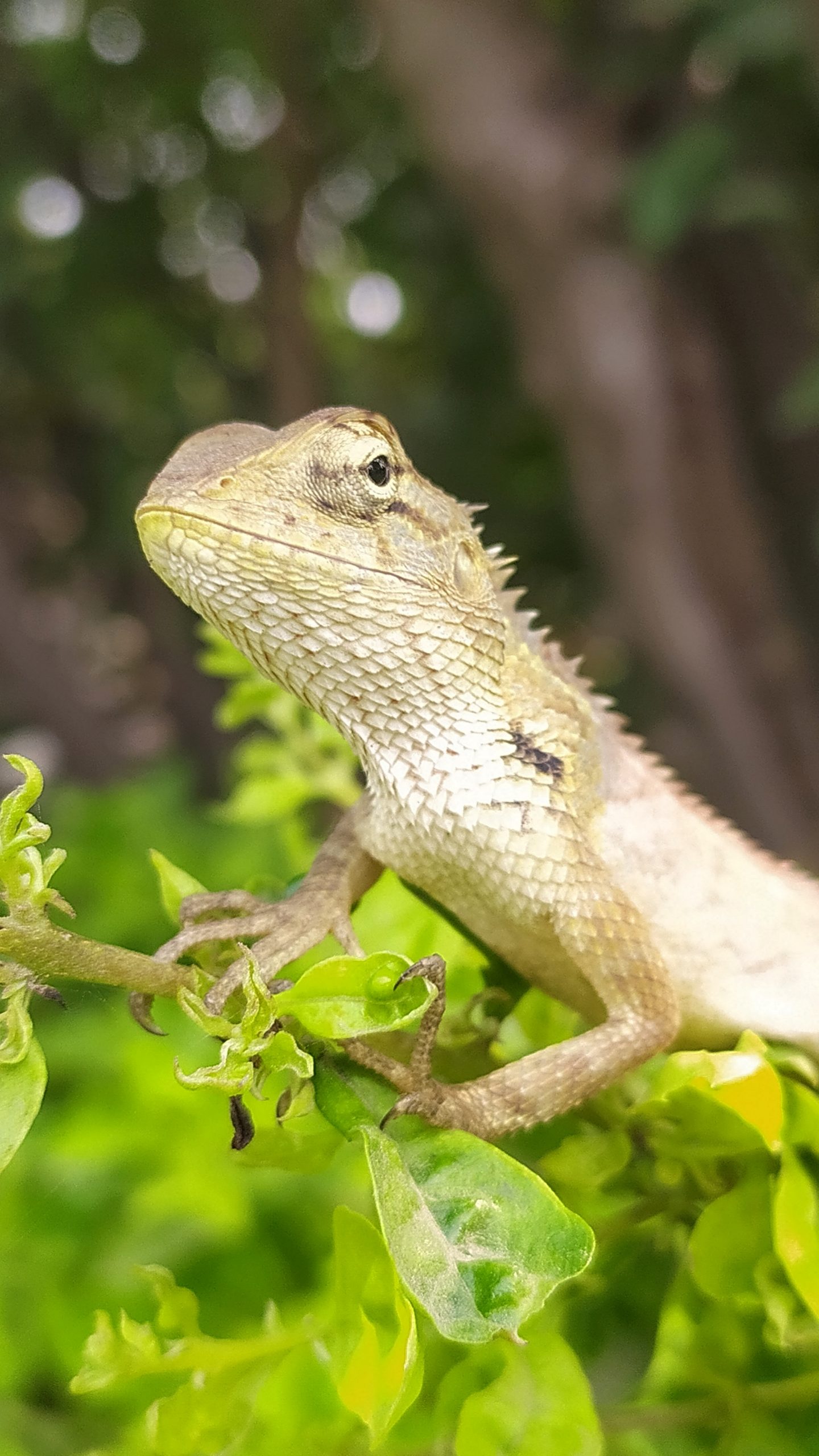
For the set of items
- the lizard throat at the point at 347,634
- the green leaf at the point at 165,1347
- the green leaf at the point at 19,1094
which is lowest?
the green leaf at the point at 165,1347

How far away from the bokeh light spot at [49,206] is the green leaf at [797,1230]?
364cm

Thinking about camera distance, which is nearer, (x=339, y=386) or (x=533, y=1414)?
(x=533, y=1414)

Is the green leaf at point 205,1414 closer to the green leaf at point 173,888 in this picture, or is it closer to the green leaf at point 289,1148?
the green leaf at point 289,1148

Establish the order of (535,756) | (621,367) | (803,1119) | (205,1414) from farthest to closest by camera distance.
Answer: (621,367)
(535,756)
(803,1119)
(205,1414)

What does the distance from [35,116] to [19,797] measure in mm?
4281

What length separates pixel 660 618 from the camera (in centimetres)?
316

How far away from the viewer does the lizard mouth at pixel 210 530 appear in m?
0.85

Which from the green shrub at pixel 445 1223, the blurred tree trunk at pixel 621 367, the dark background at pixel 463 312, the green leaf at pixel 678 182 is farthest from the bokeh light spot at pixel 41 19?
the green shrub at pixel 445 1223

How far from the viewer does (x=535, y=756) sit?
1.02 m

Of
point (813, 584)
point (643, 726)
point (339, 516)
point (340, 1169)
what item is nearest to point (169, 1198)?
point (340, 1169)

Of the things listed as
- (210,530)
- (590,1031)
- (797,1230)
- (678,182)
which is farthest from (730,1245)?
(678,182)

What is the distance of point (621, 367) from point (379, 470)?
7.30 ft

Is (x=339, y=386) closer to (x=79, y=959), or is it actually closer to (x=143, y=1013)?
(x=143, y=1013)

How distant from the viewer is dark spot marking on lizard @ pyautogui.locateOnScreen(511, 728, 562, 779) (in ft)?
3.33
